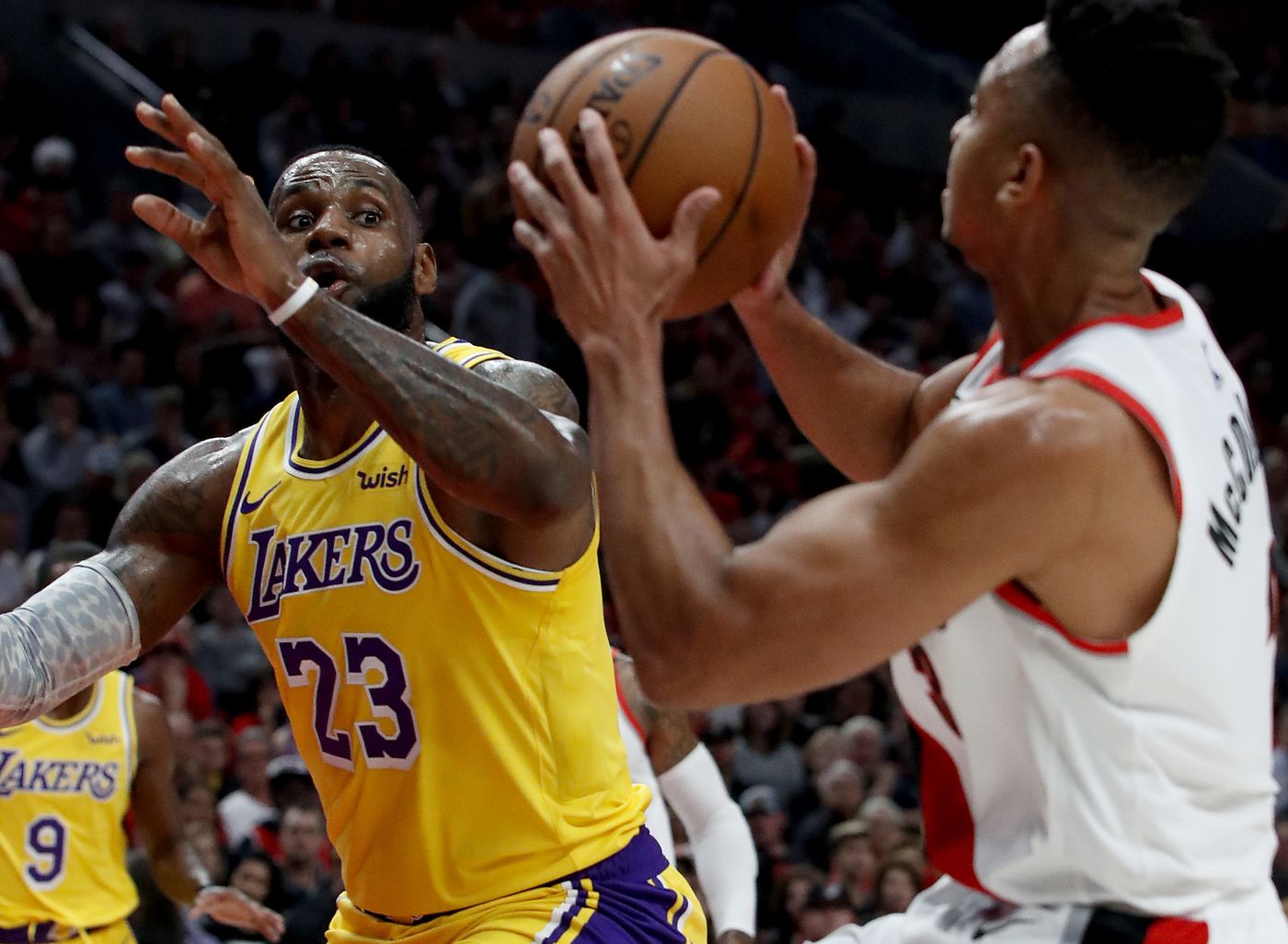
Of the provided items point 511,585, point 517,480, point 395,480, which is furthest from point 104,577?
point 517,480

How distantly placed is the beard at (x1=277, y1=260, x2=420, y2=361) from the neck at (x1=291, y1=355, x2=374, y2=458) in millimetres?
57

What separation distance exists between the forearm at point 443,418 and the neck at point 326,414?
625mm

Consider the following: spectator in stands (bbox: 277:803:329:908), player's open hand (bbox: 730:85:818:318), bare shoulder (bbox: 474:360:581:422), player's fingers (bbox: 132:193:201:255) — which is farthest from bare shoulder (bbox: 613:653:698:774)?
player's fingers (bbox: 132:193:201:255)

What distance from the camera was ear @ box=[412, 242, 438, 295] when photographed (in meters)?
3.59

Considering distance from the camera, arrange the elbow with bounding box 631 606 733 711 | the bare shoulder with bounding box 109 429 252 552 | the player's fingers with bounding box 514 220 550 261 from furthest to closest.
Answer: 1. the bare shoulder with bounding box 109 429 252 552
2. the player's fingers with bounding box 514 220 550 261
3. the elbow with bounding box 631 606 733 711

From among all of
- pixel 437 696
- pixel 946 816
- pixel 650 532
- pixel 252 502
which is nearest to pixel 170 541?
pixel 252 502

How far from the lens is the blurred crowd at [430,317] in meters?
7.55

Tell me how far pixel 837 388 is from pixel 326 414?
1.11 metres

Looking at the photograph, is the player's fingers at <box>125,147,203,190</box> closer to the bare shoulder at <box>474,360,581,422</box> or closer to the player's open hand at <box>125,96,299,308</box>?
the player's open hand at <box>125,96,299,308</box>

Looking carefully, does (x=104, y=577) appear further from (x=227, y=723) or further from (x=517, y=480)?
(x=227, y=723)

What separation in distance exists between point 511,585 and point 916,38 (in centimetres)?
1506

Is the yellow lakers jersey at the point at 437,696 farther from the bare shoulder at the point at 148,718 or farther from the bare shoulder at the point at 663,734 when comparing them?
the bare shoulder at the point at 148,718

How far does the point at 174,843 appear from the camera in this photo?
5.60 metres

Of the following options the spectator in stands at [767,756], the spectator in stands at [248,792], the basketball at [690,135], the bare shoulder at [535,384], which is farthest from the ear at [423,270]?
the spectator in stands at [767,756]
